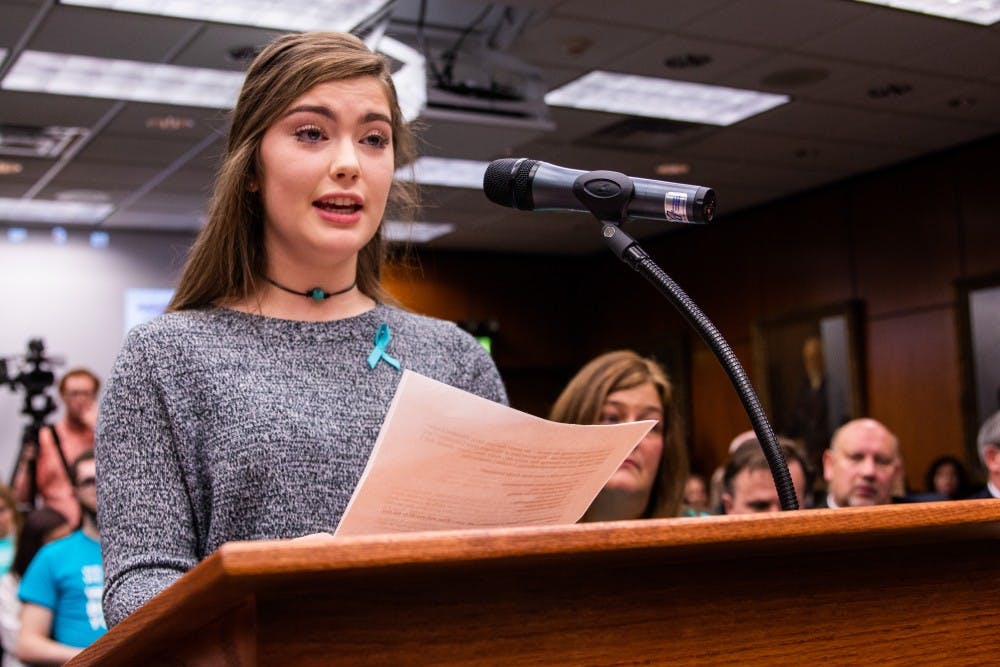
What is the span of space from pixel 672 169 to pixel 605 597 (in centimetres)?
804

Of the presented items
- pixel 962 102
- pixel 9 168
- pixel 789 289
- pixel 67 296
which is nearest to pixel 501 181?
pixel 962 102

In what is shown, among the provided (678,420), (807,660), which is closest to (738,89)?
(678,420)

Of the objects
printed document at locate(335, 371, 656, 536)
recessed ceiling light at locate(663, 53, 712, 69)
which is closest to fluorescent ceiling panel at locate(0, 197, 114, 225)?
recessed ceiling light at locate(663, 53, 712, 69)

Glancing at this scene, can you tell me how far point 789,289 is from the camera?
9766 mm

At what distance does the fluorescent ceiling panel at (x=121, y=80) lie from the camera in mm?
6375

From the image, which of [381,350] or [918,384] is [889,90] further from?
[381,350]

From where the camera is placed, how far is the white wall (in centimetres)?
1000

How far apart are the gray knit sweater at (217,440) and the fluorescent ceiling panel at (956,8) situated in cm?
492

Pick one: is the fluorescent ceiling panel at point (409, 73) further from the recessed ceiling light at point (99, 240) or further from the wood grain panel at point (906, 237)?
the recessed ceiling light at point (99, 240)

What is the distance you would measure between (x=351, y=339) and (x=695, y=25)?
4.83m

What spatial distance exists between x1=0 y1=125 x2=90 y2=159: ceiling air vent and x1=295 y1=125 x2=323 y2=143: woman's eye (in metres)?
6.58

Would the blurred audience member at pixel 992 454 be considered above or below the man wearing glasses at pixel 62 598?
above

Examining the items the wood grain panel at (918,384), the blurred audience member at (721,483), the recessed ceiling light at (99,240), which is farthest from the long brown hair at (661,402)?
the recessed ceiling light at (99,240)

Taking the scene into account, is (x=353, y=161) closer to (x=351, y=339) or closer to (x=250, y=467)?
(x=351, y=339)
